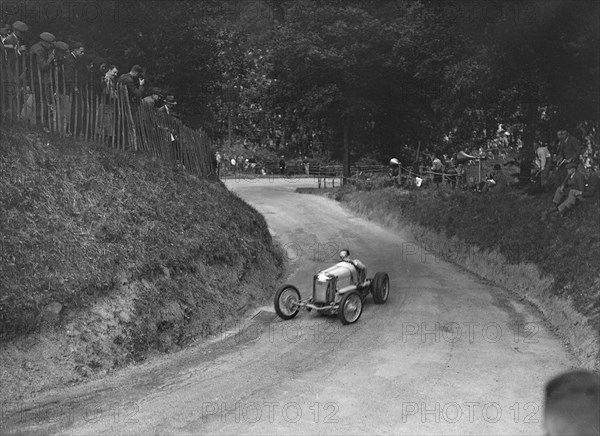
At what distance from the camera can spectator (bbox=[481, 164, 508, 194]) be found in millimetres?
21234

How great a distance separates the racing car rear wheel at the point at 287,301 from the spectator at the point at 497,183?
36.9ft

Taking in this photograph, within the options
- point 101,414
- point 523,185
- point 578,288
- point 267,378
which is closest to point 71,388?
point 101,414

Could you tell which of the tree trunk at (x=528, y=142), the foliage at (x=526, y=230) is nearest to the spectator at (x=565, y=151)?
the foliage at (x=526, y=230)

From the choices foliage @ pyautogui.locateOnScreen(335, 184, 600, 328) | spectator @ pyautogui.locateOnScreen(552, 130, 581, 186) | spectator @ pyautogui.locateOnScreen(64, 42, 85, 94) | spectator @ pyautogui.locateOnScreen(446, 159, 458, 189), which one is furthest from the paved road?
spectator @ pyautogui.locateOnScreen(446, 159, 458, 189)

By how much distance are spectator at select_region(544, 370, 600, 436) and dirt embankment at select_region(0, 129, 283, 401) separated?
7009 mm

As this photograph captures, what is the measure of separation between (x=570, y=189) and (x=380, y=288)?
5.98 metres

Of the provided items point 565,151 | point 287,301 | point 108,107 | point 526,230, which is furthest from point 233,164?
point 287,301

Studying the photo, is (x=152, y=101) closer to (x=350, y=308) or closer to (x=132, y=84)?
(x=132, y=84)

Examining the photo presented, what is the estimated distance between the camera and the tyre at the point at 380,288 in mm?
13250

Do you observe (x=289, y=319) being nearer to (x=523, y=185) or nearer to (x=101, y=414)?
(x=101, y=414)

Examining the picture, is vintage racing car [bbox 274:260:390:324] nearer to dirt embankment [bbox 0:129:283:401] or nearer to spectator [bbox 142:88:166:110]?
dirt embankment [bbox 0:129:283:401]

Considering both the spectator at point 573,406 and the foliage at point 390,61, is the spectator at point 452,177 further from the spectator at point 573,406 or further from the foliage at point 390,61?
the spectator at point 573,406

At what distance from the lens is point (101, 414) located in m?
7.40

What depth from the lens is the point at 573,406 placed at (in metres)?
2.72
